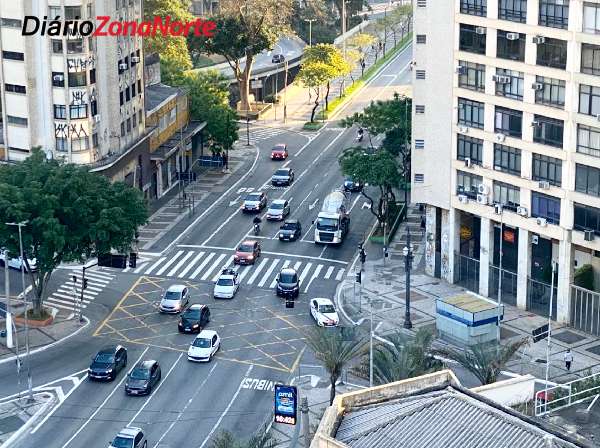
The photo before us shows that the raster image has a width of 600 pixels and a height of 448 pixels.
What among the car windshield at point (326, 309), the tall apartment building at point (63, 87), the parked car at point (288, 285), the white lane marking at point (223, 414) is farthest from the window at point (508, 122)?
the tall apartment building at point (63, 87)

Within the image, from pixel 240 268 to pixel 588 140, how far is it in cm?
3295

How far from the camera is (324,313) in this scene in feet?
347

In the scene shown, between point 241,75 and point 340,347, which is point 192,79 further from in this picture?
point 340,347

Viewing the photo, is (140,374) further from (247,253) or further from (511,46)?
(511,46)

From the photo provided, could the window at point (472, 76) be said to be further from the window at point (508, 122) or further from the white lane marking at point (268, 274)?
the white lane marking at point (268, 274)

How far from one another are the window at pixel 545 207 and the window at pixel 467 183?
5750mm

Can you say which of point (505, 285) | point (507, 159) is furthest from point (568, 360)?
point (507, 159)

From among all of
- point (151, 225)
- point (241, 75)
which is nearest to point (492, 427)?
point (151, 225)

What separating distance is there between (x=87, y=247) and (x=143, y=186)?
29.7 meters

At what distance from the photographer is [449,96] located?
367ft

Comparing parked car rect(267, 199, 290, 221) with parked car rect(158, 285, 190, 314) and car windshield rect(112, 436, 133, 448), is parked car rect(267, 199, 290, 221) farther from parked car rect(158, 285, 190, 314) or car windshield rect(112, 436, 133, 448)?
car windshield rect(112, 436, 133, 448)

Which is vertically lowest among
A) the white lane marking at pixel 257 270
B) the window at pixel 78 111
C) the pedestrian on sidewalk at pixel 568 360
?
the pedestrian on sidewalk at pixel 568 360

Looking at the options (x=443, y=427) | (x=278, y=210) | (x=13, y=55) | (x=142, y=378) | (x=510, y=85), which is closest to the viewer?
(x=443, y=427)

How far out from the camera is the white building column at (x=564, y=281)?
342 ft
